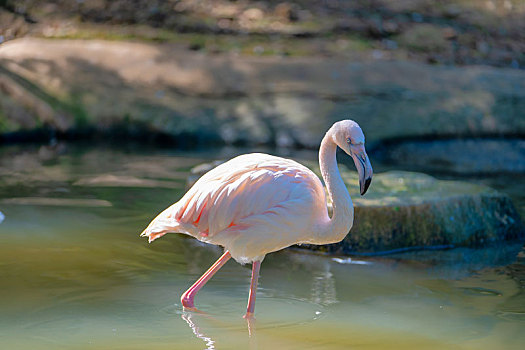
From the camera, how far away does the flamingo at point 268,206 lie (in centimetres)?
378

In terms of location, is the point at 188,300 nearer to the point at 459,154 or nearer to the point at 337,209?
the point at 337,209

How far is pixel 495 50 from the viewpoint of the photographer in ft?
35.0

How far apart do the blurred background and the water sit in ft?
0.05

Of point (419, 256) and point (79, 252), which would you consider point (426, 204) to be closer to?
point (419, 256)

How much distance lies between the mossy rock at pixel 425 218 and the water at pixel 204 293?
0.51ft

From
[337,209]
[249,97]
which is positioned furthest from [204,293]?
[249,97]

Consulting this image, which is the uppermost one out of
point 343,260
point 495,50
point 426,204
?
point 495,50

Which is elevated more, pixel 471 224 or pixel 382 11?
pixel 382 11

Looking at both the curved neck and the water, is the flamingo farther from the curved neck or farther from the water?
the water

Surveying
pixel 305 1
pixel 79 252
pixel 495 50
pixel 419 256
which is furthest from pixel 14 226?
pixel 495 50

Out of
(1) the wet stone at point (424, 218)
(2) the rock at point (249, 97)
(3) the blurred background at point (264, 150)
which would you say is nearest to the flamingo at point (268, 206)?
(3) the blurred background at point (264, 150)

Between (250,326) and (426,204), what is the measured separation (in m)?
2.08

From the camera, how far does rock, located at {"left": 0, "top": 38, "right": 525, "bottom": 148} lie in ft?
28.4

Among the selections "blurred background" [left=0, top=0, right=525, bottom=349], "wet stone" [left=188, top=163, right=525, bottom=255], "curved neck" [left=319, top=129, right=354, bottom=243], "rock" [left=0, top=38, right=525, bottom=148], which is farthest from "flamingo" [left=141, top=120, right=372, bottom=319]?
"rock" [left=0, top=38, right=525, bottom=148]
